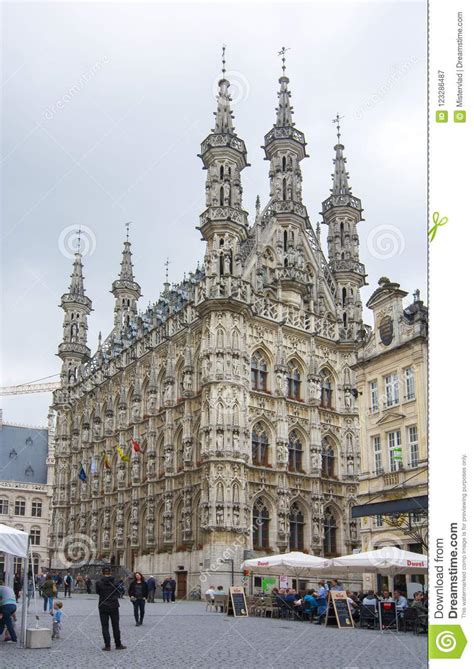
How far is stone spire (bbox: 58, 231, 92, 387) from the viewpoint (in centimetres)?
7019

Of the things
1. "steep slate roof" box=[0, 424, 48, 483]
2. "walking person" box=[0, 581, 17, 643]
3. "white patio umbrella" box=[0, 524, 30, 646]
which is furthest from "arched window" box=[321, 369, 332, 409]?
"steep slate roof" box=[0, 424, 48, 483]

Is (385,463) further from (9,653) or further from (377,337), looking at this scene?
(9,653)

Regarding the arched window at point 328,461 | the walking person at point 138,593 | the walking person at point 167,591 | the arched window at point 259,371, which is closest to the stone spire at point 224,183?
the arched window at point 259,371

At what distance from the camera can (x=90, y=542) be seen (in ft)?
190

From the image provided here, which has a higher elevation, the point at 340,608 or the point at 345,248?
the point at 345,248

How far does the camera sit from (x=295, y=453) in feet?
148

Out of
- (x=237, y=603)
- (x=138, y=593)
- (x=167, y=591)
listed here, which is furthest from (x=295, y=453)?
(x=138, y=593)

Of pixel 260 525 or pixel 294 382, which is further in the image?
pixel 294 382

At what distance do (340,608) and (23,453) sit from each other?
240 ft

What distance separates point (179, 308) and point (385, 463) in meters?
22.6

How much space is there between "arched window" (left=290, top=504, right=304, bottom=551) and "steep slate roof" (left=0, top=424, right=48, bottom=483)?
170 feet

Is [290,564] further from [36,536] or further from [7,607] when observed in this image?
[36,536]
